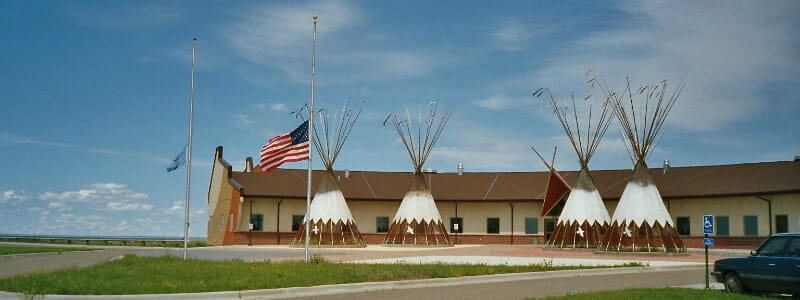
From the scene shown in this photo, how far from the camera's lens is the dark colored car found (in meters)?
16.0

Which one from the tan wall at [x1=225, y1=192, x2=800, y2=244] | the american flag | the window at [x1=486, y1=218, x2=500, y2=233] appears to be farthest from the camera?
the window at [x1=486, y1=218, x2=500, y2=233]

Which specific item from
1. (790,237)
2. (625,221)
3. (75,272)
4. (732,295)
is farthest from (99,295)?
(625,221)

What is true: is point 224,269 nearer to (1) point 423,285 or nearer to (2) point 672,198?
(1) point 423,285

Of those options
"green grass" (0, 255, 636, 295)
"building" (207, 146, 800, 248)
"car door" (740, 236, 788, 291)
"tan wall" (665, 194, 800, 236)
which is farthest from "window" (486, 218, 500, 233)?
"car door" (740, 236, 788, 291)

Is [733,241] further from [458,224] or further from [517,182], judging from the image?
[458,224]

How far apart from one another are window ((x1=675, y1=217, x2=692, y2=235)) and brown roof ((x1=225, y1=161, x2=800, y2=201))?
1939 mm

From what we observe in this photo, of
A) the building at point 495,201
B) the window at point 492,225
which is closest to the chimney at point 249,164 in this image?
the building at point 495,201

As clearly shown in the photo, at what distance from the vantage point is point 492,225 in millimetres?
54156

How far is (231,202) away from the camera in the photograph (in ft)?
168

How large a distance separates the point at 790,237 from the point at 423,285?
27.1 feet

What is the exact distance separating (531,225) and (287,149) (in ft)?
95.2

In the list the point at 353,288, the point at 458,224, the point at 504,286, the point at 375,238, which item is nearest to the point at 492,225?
the point at 458,224

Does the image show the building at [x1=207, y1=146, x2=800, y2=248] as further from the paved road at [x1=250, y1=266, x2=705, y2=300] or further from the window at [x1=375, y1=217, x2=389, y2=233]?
the paved road at [x1=250, y1=266, x2=705, y2=300]

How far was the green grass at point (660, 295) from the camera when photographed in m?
15.9
